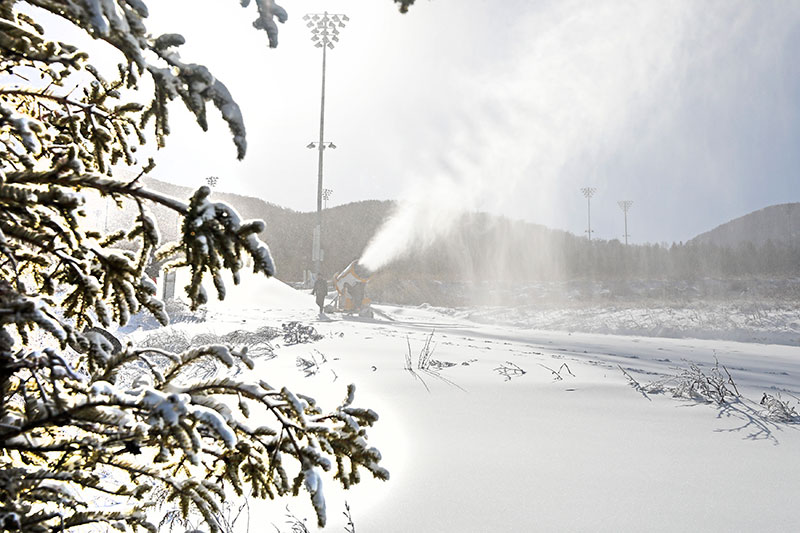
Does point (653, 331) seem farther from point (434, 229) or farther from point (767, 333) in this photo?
point (434, 229)

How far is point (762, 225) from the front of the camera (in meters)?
108

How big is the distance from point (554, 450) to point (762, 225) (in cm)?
12725

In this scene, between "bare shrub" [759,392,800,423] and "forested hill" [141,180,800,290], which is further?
"forested hill" [141,180,800,290]

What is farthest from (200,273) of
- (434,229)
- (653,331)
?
(434,229)

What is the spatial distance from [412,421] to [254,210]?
230ft

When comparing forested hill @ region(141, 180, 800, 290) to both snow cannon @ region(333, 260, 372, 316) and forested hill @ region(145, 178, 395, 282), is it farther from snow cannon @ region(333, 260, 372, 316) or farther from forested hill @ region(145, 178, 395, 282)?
snow cannon @ region(333, 260, 372, 316)

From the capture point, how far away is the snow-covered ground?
7.43 feet

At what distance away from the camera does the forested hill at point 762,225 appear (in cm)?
9841

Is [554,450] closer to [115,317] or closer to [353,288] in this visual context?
[115,317]

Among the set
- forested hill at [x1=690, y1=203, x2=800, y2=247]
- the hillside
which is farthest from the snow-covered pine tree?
forested hill at [x1=690, y1=203, x2=800, y2=247]

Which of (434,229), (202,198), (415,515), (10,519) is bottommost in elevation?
(415,515)

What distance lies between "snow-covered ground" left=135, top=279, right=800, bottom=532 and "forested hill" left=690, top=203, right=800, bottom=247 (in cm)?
10311

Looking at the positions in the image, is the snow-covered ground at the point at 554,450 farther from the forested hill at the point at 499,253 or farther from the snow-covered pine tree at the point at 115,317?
the forested hill at the point at 499,253

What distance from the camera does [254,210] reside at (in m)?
70.6
